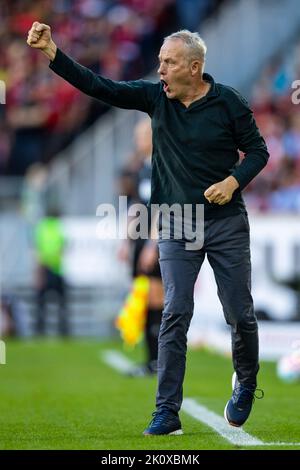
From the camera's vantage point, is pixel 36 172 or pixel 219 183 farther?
pixel 36 172

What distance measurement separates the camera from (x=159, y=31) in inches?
913

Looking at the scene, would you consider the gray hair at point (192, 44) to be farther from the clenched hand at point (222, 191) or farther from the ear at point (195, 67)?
the clenched hand at point (222, 191)

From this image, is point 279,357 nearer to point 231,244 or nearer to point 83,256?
point 83,256

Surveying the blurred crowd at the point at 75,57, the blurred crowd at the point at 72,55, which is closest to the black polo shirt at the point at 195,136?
the blurred crowd at the point at 75,57

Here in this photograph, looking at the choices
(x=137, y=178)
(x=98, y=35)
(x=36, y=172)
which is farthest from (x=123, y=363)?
(x=98, y=35)

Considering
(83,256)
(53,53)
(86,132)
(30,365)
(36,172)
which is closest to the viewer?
(53,53)

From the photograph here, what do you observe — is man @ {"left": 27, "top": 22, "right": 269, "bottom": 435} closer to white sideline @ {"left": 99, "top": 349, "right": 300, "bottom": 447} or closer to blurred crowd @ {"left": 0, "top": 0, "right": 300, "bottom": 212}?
white sideline @ {"left": 99, "top": 349, "right": 300, "bottom": 447}

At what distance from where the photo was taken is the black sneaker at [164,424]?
6.73 m

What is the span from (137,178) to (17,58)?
11975 millimetres

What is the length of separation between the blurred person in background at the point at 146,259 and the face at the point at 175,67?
437cm

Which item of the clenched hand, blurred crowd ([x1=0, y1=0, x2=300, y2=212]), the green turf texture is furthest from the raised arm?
blurred crowd ([x1=0, y1=0, x2=300, y2=212])

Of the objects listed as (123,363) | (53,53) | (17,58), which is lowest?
(123,363)

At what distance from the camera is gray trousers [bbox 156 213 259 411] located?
269 inches

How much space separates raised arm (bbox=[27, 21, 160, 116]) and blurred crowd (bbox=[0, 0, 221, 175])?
48.3ft
